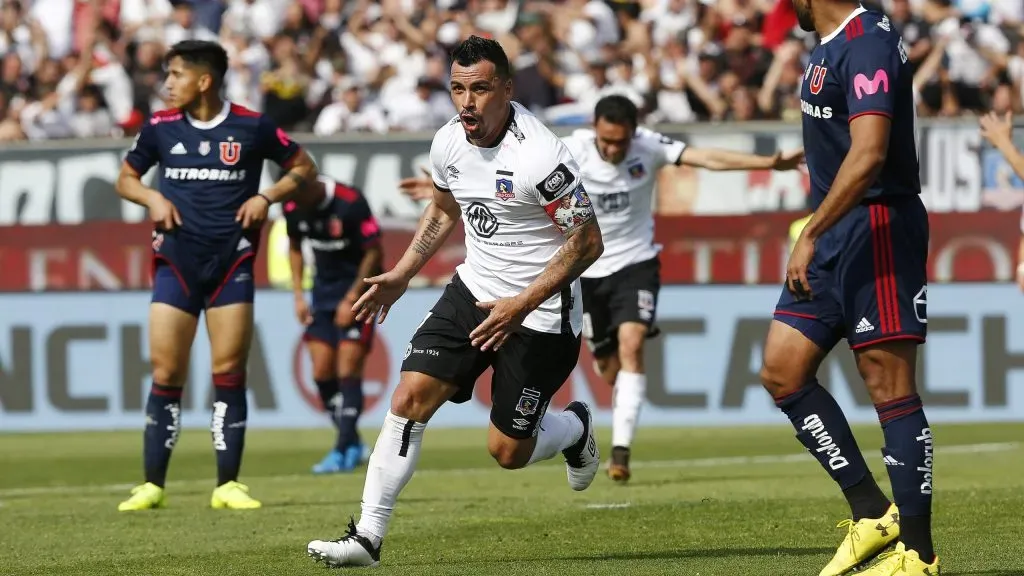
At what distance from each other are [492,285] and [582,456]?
1.31m

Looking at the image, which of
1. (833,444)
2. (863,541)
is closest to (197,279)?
(833,444)

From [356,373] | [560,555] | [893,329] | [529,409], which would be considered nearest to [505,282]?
[529,409]

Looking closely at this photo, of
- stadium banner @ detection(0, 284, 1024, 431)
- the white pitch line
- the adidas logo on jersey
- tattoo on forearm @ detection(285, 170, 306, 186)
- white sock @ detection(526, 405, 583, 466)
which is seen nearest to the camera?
the adidas logo on jersey

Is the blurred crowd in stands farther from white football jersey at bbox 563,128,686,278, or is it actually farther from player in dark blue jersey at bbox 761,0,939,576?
player in dark blue jersey at bbox 761,0,939,576

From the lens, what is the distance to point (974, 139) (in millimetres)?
17250

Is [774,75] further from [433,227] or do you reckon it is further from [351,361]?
[433,227]

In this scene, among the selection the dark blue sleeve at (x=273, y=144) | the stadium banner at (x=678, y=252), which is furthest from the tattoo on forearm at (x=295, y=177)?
the stadium banner at (x=678, y=252)

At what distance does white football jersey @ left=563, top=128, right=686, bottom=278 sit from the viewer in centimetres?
1240

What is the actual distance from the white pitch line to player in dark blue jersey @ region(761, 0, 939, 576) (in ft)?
22.0

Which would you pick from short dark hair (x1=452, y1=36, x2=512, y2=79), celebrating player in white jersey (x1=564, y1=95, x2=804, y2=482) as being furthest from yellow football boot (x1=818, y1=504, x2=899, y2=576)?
celebrating player in white jersey (x1=564, y1=95, x2=804, y2=482)

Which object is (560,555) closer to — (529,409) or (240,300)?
(529,409)

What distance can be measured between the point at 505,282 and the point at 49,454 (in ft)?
31.1

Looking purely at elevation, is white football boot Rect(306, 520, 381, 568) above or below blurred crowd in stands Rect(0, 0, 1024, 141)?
below

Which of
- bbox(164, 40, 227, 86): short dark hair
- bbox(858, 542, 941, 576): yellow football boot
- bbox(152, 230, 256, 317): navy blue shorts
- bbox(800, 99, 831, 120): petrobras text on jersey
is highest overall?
bbox(800, 99, 831, 120): petrobras text on jersey
